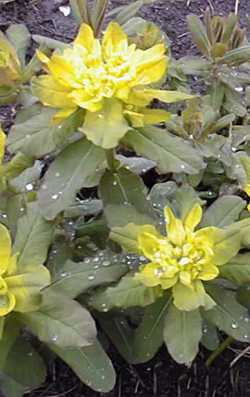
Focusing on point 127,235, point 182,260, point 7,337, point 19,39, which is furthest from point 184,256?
point 19,39

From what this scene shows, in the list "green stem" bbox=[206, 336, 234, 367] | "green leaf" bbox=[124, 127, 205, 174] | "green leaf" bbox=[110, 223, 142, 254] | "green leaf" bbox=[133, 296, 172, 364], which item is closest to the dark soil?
"green stem" bbox=[206, 336, 234, 367]

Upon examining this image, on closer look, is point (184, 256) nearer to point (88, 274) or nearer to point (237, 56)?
point (88, 274)

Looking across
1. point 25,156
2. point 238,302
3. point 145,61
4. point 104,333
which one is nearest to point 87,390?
point 104,333

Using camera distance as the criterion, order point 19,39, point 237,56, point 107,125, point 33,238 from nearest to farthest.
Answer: point 107,125
point 33,238
point 19,39
point 237,56

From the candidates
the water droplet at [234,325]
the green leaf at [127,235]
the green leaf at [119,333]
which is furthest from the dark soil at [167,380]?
the green leaf at [127,235]

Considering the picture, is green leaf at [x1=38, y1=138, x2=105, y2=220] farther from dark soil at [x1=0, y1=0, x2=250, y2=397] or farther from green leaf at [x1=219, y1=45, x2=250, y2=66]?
green leaf at [x1=219, y1=45, x2=250, y2=66]
